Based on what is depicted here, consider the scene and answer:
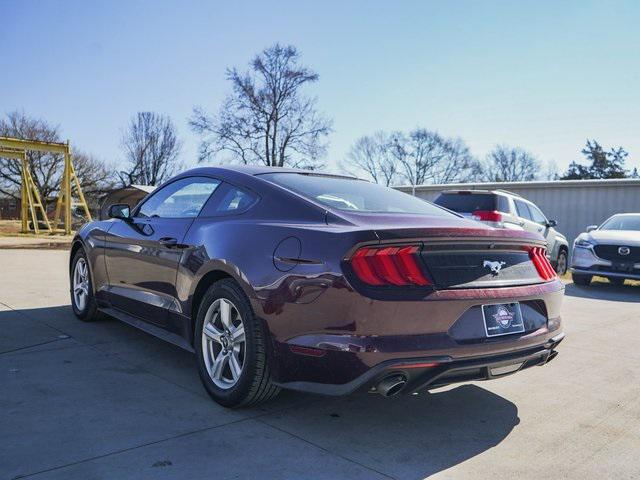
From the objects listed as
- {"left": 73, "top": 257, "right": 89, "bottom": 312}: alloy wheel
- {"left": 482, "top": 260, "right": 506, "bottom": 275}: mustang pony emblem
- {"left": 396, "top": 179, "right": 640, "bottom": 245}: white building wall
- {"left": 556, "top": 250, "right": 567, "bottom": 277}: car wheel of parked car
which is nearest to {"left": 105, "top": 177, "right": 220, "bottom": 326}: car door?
{"left": 73, "top": 257, "right": 89, "bottom": 312}: alloy wheel

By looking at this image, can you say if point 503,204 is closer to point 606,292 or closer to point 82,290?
point 606,292

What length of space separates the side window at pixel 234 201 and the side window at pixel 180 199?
0.20m

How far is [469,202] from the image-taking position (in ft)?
36.2

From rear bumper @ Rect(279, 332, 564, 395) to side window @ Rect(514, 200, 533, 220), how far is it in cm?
923

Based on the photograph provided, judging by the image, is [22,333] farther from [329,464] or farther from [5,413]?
[329,464]

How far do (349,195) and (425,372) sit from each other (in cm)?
143

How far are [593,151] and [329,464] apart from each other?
214 feet

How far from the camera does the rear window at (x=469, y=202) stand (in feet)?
35.6

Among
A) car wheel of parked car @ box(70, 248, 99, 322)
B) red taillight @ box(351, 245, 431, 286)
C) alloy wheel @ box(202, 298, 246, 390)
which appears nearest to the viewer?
red taillight @ box(351, 245, 431, 286)

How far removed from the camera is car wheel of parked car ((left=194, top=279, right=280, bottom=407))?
9.93 ft

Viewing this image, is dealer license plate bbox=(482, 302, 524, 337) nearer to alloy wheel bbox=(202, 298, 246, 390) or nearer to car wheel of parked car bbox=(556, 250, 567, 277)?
alloy wheel bbox=(202, 298, 246, 390)

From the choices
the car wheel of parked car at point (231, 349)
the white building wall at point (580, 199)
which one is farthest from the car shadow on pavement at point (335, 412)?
the white building wall at point (580, 199)

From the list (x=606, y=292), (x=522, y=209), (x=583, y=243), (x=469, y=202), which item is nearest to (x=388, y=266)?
(x=606, y=292)

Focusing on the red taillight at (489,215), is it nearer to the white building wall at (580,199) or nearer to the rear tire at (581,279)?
the rear tire at (581,279)
